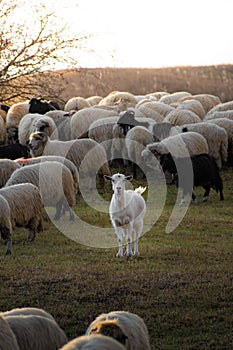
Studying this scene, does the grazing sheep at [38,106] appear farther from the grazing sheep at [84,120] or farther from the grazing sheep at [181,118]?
the grazing sheep at [181,118]

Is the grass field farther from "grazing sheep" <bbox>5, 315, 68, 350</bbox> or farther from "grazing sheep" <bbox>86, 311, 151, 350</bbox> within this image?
"grazing sheep" <bbox>5, 315, 68, 350</bbox>

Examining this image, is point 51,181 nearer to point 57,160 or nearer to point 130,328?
point 57,160

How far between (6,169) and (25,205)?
10.7 feet

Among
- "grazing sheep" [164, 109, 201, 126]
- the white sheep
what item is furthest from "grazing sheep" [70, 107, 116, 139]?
"grazing sheep" [164, 109, 201, 126]

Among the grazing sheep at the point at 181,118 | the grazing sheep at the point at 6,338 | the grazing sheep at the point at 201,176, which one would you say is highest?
the grazing sheep at the point at 181,118

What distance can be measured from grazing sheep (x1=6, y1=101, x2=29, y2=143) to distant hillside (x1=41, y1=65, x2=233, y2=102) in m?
14.8

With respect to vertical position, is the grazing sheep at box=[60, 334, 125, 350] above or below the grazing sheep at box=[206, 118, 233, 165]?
above

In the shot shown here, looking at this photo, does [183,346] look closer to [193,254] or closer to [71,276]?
[71,276]

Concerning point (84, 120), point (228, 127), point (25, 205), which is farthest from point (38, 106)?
point (25, 205)

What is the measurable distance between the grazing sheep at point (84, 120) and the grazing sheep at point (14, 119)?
2218 millimetres

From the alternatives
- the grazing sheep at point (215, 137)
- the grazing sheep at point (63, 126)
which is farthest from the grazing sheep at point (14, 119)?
the grazing sheep at point (215, 137)

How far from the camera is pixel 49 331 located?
6.07 m

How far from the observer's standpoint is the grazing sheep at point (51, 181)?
45.4ft

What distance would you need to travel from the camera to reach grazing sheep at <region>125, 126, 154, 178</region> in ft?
64.7
